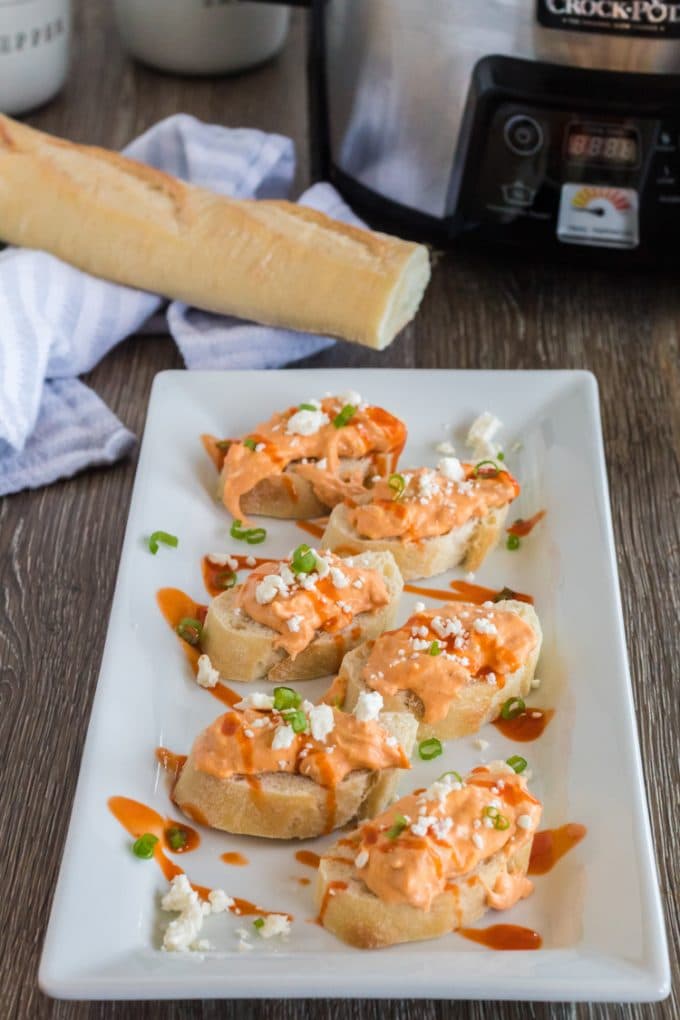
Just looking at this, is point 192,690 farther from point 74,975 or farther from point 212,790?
point 74,975

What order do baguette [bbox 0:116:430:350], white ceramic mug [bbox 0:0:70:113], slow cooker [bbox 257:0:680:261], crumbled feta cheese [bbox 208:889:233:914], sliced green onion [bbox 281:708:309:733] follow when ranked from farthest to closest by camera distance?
white ceramic mug [bbox 0:0:70:113] → baguette [bbox 0:116:430:350] → slow cooker [bbox 257:0:680:261] → sliced green onion [bbox 281:708:309:733] → crumbled feta cheese [bbox 208:889:233:914]

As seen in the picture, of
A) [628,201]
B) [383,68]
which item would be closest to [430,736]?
[628,201]

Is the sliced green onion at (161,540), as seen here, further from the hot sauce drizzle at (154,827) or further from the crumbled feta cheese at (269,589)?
the hot sauce drizzle at (154,827)

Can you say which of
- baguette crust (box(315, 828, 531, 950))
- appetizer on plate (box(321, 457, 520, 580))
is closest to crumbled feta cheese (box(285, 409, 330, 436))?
appetizer on plate (box(321, 457, 520, 580))

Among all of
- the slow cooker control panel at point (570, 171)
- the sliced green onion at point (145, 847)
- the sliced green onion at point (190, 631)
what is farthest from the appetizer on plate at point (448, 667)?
the slow cooker control panel at point (570, 171)

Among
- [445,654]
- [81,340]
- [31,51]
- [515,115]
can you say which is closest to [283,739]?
[445,654]

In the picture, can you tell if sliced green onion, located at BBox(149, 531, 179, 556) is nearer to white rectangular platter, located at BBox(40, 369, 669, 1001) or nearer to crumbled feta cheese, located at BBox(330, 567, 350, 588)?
white rectangular platter, located at BBox(40, 369, 669, 1001)

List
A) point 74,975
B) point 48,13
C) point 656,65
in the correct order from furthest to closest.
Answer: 1. point 48,13
2. point 656,65
3. point 74,975
